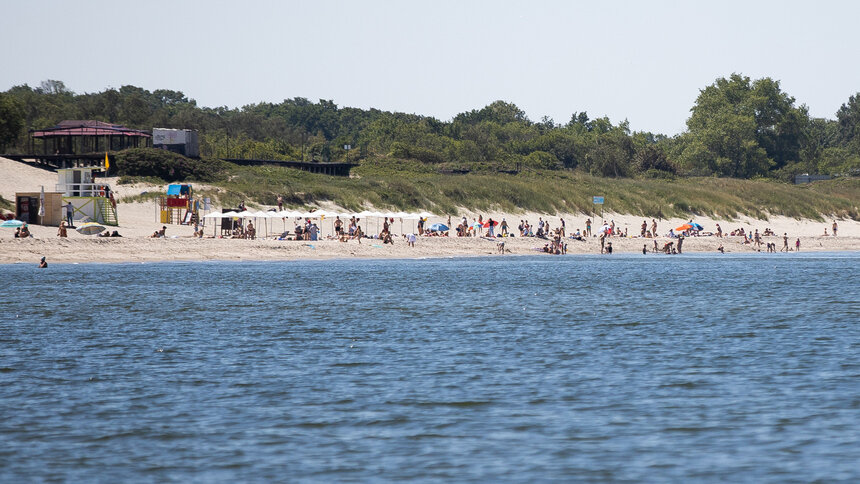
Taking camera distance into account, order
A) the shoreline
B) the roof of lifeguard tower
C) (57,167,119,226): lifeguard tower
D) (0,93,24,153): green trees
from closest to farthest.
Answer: the shoreline
(57,167,119,226): lifeguard tower
the roof of lifeguard tower
(0,93,24,153): green trees

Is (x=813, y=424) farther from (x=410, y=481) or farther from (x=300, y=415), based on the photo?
(x=300, y=415)

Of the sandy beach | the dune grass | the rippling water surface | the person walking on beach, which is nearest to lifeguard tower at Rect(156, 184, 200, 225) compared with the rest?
the sandy beach

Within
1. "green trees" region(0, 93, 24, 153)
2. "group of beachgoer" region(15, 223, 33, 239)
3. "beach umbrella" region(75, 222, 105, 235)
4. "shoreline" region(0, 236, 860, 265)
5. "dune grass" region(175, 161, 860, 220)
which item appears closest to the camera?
"shoreline" region(0, 236, 860, 265)

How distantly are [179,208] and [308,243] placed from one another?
8.96 metres

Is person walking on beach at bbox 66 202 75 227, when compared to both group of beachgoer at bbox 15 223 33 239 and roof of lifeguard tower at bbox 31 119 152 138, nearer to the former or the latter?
group of beachgoer at bbox 15 223 33 239

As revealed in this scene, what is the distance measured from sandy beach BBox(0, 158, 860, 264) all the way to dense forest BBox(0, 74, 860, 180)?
20.9 metres

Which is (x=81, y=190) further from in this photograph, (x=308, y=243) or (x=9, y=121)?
(x=9, y=121)

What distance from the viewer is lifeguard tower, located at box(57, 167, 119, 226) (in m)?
51.3

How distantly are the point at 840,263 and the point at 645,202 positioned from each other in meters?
25.3

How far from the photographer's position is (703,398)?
14.7 meters

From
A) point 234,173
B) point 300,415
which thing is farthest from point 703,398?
point 234,173

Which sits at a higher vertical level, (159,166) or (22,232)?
(159,166)

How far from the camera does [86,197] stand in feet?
168

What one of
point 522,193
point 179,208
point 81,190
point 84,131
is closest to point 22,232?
point 81,190
